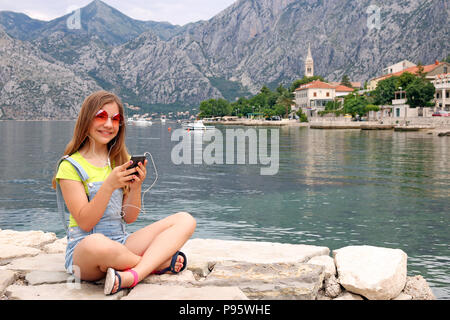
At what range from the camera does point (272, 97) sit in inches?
6654

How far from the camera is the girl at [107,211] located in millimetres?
4398

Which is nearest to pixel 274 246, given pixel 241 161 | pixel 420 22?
pixel 241 161

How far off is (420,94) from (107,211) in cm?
9118

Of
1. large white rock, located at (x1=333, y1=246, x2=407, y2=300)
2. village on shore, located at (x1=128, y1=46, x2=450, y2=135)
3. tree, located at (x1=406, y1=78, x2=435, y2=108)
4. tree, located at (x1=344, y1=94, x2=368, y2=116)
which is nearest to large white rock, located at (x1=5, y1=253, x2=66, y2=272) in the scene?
large white rock, located at (x1=333, y1=246, x2=407, y2=300)

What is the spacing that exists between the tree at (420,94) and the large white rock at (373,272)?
88786 millimetres

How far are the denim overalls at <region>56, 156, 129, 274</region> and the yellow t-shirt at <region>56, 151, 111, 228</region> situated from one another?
43 millimetres

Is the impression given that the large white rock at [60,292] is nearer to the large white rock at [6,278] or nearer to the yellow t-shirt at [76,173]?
the large white rock at [6,278]

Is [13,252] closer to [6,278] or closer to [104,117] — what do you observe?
[6,278]

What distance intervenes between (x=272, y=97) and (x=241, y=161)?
13920 centimetres

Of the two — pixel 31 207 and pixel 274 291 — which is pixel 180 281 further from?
pixel 31 207

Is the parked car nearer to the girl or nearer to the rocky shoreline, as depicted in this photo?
the rocky shoreline

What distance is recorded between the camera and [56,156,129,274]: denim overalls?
4.58 m

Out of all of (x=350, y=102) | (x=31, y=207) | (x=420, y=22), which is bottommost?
(x=31, y=207)

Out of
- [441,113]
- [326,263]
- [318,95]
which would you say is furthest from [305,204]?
[318,95]
